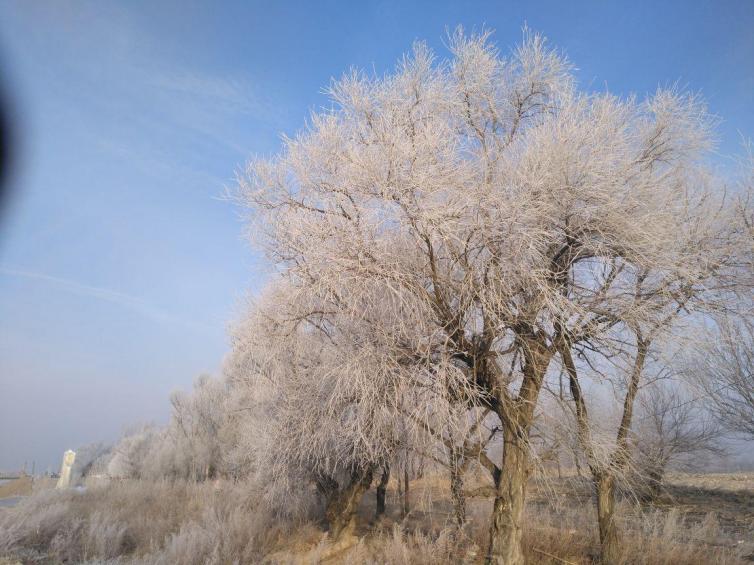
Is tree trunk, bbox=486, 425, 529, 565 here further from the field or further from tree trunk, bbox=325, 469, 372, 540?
tree trunk, bbox=325, 469, 372, 540

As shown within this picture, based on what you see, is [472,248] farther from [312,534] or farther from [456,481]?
[312,534]

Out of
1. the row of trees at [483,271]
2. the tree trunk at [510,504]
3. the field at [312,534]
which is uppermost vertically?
the row of trees at [483,271]

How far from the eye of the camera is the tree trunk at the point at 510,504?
6430 mm

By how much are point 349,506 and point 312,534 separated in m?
1.27

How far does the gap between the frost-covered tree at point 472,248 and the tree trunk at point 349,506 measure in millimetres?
2861

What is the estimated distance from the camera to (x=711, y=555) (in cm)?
842

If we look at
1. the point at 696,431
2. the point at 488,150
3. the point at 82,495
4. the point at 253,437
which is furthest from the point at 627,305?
the point at 82,495

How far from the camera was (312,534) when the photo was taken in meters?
10.8

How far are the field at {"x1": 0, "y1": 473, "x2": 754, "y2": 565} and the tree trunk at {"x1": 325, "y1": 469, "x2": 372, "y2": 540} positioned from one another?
0.78 ft

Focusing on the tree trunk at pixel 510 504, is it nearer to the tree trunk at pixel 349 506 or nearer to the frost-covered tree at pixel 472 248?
the frost-covered tree at pixel 472 248

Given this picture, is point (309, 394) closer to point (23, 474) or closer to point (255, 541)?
point (255, 541)

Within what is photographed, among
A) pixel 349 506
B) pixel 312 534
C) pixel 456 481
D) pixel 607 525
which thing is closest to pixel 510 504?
pixel 456 481

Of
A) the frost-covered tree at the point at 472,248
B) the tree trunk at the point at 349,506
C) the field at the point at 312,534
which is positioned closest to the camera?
the frost-covered tree at the point at 472,248

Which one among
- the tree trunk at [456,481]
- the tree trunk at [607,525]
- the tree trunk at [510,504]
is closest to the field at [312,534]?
the tree trunk at [456,481]
